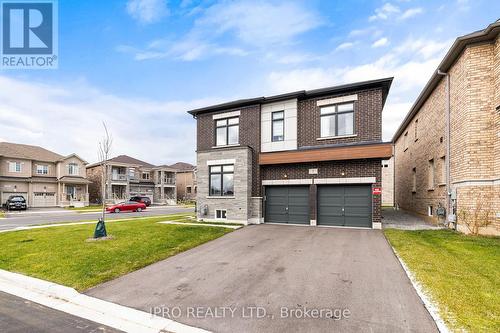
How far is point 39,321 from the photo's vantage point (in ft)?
13.9

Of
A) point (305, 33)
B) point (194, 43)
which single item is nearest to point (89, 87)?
point (194, 43)

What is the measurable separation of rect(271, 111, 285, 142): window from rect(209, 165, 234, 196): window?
10.9 feet

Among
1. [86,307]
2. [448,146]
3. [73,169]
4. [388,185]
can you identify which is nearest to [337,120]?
[448,146]

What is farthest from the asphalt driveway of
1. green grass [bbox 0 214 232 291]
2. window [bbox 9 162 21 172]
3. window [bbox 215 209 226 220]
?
window [bbox 9 162 21 172]

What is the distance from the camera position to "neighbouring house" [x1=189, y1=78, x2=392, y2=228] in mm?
13148

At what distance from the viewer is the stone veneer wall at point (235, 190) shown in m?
14.9

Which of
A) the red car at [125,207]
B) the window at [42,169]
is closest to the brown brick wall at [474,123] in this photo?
the red car at [125,207]

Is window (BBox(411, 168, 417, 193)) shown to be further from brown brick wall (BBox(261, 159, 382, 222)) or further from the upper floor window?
the upper floor window

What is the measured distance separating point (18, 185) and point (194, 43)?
3408 cm

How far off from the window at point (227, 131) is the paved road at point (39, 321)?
42.3ft

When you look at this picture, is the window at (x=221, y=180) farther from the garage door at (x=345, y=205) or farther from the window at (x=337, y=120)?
the window at (x=337, y=120)

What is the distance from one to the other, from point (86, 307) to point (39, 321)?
726 millimetres

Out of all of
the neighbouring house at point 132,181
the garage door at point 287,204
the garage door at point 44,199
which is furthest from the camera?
the neighbouring house at point 132,181

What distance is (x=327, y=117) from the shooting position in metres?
14.4
